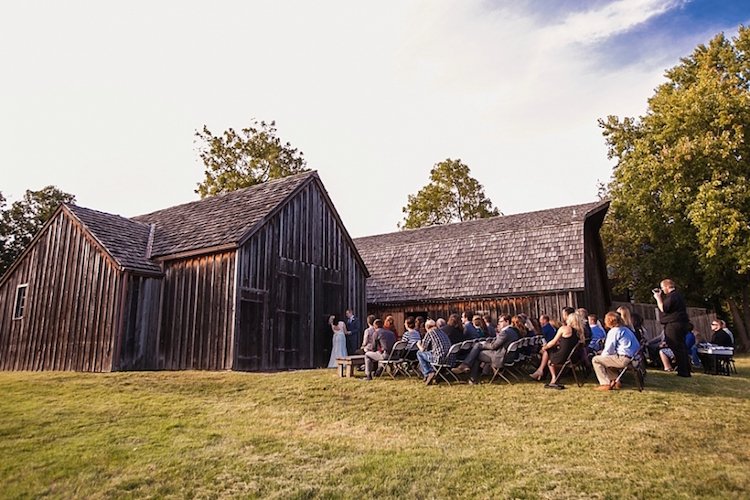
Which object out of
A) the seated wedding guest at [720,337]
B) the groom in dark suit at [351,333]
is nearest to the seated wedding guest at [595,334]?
the seated wedding guest at [720,337]

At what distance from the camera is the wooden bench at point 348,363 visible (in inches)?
507

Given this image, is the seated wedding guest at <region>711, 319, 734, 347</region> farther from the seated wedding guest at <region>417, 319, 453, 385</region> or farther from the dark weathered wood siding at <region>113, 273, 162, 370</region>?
the dark weathered wood siding at <region>113, 273, 162, 370</region>

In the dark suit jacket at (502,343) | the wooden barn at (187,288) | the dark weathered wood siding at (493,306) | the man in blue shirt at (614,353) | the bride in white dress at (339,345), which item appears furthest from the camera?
the dark weathered wood siding at (493,306)

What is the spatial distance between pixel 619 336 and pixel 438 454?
5.33 meters

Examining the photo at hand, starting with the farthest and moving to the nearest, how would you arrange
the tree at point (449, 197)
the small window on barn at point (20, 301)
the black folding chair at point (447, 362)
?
the tree at point (449, 197) → the small window on barn at point (20, 301) → the black folding chair at point (447, 362)

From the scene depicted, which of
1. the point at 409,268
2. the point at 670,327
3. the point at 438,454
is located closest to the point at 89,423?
the point at 438,454

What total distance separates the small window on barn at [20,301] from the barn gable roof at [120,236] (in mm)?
3434

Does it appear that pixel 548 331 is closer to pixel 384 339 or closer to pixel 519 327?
pixel 519 327

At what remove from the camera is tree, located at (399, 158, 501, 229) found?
4244 cm

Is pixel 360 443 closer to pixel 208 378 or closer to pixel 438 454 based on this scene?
pixel 438 454

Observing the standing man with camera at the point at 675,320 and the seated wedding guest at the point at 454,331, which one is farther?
the seated wedding guest at the point at 454,331

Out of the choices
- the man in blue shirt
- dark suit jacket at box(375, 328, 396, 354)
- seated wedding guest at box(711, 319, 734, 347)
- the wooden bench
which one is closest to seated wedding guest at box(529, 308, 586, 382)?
the man in blue shirt

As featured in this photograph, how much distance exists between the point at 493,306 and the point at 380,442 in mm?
15492

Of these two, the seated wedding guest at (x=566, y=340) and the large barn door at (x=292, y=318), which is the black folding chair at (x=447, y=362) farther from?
the large barn door at (x=292, y=318)
